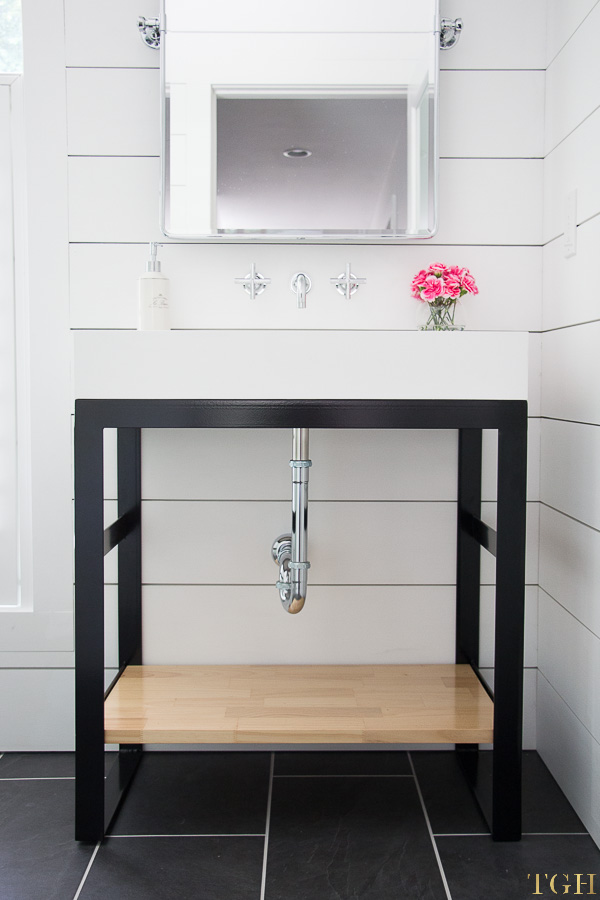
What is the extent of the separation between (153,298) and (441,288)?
2.08ft

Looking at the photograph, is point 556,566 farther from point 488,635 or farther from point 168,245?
point 168,245

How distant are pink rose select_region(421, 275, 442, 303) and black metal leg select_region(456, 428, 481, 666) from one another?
0.33 meters

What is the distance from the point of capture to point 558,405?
63.8 inches

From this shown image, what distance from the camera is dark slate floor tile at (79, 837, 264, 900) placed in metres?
1.25

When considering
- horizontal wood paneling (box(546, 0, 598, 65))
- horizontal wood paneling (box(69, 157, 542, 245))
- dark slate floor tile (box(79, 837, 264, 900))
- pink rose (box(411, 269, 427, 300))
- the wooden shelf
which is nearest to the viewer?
dark slate floor tile (box(79, 837, 264, 900))

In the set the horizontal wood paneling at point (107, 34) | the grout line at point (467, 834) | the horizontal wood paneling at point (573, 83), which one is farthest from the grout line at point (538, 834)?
the horizontal wood paneling at point (107, 34)

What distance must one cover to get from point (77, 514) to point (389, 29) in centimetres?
130

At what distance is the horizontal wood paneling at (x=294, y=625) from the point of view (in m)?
1.75

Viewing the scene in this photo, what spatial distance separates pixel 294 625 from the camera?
175cm

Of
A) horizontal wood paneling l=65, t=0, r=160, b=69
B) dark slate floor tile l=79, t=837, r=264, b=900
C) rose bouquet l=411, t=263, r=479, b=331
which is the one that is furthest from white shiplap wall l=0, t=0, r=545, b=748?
dark slate floor tile l=79, t=837, r=264, b=900

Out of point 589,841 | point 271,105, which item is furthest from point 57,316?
point 589,841

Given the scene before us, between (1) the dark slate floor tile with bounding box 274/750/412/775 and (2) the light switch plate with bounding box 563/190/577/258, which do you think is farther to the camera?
(1) the dark slate floor tile with bounding box 274/750/412/775

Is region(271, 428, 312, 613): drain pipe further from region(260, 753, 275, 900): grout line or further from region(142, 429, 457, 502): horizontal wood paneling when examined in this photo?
region(260, 753, 275, 900): grout line

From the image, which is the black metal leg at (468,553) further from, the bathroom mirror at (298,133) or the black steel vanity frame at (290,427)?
the bathroom mirror at (298,133)
